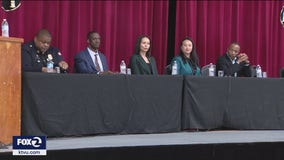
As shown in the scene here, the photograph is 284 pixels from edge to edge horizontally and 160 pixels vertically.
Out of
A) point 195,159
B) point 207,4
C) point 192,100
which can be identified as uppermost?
point 207,4

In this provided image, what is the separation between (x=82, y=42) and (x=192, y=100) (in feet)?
6.99

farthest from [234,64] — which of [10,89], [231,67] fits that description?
[10,89]

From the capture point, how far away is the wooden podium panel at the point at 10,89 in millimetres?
4332

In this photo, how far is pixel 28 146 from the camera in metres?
3.90

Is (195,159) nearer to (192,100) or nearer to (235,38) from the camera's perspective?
(192,100)

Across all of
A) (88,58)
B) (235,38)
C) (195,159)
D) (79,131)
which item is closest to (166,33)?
(235,38)

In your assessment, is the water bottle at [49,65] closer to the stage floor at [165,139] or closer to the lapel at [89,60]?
the lapel at [89,60]

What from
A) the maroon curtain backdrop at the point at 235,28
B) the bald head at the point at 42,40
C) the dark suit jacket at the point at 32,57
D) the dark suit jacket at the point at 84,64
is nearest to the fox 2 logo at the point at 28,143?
the dark suit jacket at the point at 32,57

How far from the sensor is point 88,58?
19.7ft

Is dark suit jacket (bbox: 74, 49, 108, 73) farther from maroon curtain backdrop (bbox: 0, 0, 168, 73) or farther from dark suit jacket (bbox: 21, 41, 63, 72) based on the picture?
maroon curtain backdrop (bbox: 0, 0, 168, 73)

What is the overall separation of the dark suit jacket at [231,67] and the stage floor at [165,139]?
37.1 inches

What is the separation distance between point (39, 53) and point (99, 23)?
1897 mm

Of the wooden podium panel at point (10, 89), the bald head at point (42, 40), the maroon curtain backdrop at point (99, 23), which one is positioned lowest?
the wooden podium panel at point (10, 89)

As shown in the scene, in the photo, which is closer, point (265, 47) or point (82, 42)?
point (82, 42)
